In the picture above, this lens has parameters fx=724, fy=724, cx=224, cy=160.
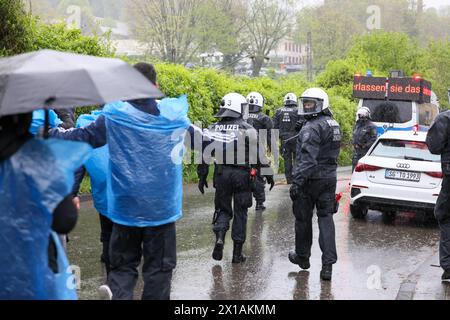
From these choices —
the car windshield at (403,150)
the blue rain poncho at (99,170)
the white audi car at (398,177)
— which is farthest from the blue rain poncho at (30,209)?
the car windshield at (403,150)

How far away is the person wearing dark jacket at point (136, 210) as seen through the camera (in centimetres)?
548

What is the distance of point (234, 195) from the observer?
8391 mm

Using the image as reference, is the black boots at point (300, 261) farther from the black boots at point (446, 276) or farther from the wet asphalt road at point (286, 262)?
the black boots at point (446, 276)

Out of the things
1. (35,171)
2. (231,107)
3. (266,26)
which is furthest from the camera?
(266,26)

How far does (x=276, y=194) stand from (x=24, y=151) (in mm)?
10945

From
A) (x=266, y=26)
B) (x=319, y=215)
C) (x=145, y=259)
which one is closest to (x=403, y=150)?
(x=319, y=215)

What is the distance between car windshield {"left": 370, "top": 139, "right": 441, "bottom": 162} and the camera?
1141 cm

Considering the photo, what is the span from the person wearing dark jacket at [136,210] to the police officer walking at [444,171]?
3.23m

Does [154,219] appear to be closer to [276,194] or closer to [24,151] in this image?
[24,151]

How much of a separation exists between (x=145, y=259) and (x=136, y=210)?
0.40m

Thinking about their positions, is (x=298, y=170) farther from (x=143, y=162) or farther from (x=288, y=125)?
(x=288, y=125)

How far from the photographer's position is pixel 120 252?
5.66 meters

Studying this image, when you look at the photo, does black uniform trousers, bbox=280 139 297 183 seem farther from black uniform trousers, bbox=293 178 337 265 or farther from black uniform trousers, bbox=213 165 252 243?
black uniform trousers, bbox=293 178 337 265

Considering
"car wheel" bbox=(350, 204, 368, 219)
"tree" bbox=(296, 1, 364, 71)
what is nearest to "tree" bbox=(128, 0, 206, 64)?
"tree" bbox=(296, 1, 364, 71)
